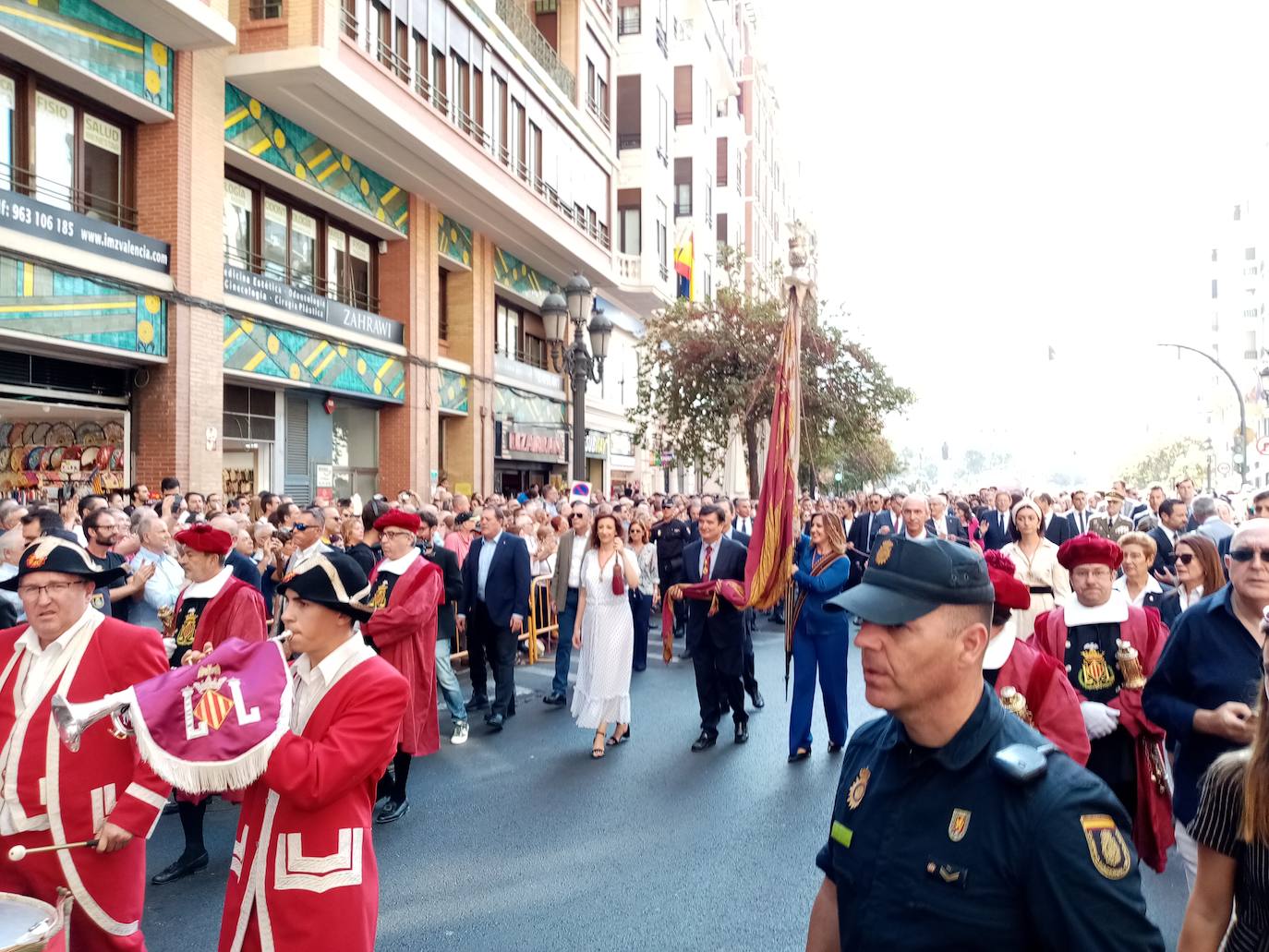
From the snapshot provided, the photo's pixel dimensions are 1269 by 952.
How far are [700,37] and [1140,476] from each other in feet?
214

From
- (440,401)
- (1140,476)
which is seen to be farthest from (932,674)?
(1140,476)

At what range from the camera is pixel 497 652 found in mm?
9195

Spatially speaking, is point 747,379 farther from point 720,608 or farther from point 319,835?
point 319,835

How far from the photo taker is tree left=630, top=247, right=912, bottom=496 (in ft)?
70.0

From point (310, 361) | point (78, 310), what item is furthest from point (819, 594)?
point (310, 361)

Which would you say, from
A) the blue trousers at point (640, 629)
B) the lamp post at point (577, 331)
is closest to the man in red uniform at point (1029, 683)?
the blue trousers at point (640, 629)

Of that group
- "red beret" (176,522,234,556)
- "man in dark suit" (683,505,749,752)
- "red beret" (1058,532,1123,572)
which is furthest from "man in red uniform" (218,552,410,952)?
"man in dark suit" (683,505,749,752)

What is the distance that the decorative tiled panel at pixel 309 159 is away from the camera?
15.5m

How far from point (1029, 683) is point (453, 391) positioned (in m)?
20.1

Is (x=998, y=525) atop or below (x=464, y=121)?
below

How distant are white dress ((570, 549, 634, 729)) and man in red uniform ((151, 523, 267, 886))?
10.7 ft

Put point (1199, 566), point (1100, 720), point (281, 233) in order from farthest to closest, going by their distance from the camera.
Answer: point (281, 233) < point (1199, 566) < point (1100, 720)

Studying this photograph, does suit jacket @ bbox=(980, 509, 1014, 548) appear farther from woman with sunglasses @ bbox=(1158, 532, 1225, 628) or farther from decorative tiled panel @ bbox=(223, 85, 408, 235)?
decorative tiled panel @ bbox=(223, 85, 408, 235)

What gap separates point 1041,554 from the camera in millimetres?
7988
